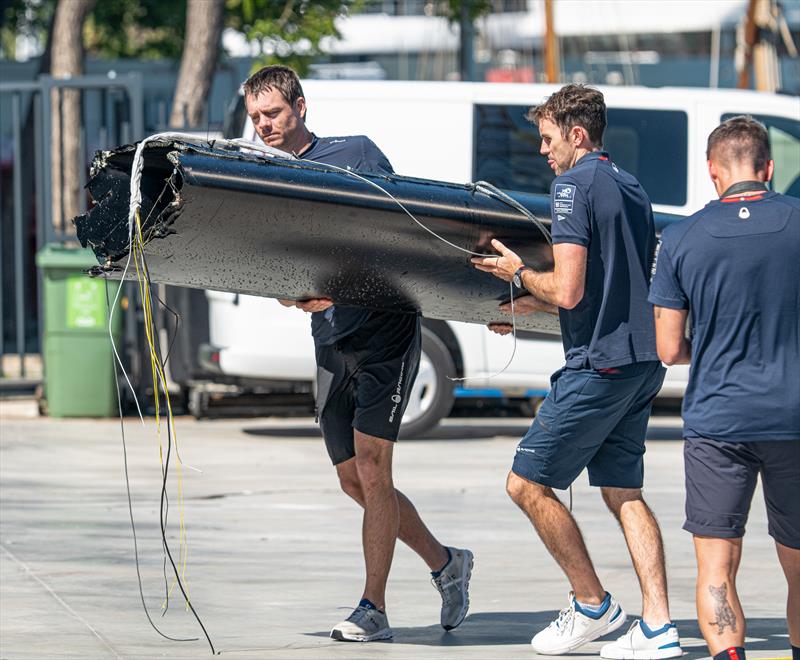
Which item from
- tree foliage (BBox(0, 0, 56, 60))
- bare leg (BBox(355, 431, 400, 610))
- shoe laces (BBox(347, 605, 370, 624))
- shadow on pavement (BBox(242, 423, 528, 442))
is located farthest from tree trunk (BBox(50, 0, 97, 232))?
shoe laces (BBox(347, 605, 370, 624))

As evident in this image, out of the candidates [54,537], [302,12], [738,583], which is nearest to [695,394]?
[738,583]

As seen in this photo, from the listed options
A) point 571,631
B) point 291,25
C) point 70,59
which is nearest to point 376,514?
point 571,631

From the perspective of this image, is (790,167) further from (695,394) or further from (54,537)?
(695,394)

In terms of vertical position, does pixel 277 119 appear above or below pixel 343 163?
above

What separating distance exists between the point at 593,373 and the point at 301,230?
108 cm

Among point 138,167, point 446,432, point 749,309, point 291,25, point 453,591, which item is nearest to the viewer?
point 749,309

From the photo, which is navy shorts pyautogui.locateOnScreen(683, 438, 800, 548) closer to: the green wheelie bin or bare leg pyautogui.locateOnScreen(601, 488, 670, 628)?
bare leg pyautogui.locateOnScreen(601, 488, 670, 628)

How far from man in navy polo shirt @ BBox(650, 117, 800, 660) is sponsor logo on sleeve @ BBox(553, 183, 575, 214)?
0.51 meters

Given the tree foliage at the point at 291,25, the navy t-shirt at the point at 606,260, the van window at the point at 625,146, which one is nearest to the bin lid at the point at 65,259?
the van window at the point at 625,146

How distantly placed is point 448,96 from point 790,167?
244 centimetres

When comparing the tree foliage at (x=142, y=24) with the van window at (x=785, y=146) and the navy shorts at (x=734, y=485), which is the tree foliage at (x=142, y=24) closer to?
the van window at (x=785, y=146)

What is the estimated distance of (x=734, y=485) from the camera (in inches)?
169

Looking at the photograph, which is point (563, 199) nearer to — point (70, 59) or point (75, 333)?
point (75, 333)

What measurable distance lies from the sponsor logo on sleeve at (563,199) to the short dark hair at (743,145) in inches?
23.3
